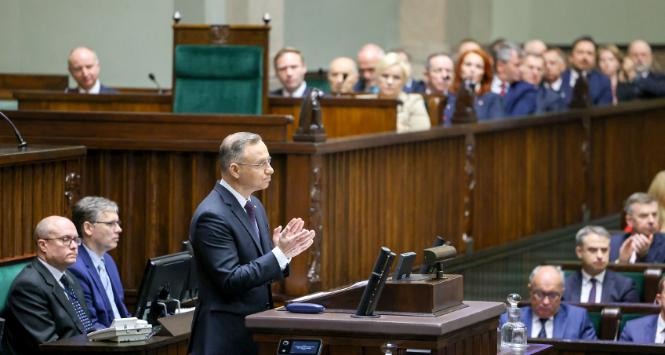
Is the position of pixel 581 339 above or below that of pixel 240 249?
below

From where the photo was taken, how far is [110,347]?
667 centimetres

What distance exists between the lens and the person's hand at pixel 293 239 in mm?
5895

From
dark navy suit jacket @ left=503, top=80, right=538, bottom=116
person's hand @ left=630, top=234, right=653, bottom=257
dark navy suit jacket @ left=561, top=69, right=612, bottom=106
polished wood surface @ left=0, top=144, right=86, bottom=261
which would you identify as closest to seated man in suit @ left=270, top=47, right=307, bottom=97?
dark navy suit jacket @ left=503, top=80, right=538, bottom=116

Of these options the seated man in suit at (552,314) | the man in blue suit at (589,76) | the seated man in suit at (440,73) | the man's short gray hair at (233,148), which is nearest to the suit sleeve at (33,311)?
the man's short gray hair at (233,148)

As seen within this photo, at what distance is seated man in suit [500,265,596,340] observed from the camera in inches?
342

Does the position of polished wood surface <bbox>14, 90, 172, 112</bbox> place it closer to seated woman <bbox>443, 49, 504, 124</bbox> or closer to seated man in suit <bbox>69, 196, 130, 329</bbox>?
seated woman <bbox>443, 49, 504, 124</bbox>

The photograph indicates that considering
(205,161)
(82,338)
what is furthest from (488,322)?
(205,161)

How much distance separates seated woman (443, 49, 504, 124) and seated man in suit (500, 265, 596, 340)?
315 centimetres

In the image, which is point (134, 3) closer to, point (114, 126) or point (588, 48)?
point (588, 48)

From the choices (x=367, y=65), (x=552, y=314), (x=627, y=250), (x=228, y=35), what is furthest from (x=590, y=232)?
(x=367, y=65)

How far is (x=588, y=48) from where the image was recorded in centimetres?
1569

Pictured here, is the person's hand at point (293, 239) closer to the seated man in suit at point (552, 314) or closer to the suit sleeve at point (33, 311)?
the suit sleeve at point (33, 311)

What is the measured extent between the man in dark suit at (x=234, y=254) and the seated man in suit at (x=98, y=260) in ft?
5.47

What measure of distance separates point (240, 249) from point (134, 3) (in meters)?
9.43
